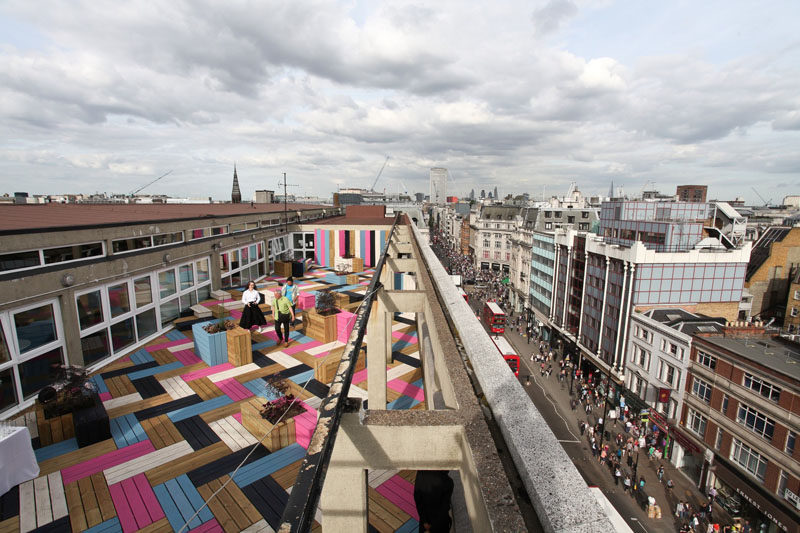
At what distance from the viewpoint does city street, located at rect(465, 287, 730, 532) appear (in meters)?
23.0

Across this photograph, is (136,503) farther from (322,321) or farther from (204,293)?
(204,293)

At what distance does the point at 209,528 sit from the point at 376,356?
3730 mm

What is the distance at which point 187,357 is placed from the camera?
10000 millimetres

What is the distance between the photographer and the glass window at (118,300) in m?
10.7

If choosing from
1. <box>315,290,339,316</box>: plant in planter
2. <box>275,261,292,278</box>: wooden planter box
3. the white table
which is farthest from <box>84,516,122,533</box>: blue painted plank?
<box>275,261,292,278</box>: wooden planter box

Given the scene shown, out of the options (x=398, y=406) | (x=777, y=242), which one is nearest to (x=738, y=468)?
(x=398, y=406)

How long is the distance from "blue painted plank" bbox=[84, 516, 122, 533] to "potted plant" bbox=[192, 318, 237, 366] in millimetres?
4710

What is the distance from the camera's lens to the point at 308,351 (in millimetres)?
10258

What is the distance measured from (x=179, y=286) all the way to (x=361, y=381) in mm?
10016

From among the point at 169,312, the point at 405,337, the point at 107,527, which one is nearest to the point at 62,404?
the point at 107,527

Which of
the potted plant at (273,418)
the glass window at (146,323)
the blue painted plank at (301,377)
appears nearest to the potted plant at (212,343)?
the blue painted plank at (301,377)

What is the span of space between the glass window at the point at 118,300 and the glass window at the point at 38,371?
2077 mm

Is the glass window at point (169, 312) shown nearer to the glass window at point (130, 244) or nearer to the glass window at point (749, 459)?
the glass window at point (130, 244)

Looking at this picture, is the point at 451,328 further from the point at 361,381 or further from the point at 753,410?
the point at 753,410
